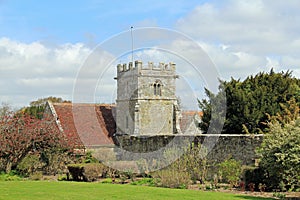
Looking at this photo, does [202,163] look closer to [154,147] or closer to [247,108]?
[154,147]

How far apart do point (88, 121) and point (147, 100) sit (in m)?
4.12

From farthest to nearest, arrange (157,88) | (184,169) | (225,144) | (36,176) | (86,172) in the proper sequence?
1. (157,88)
2. (225,144)
3. (36,176)
4. (86,172)
5. (184,169)

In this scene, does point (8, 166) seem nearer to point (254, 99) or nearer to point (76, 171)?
point (76, 171)

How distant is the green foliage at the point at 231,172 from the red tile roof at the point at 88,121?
1209cm

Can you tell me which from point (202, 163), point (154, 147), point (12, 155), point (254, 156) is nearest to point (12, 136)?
point (12, 155)

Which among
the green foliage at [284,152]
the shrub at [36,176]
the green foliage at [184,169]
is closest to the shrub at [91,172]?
the shrub at [36,176]

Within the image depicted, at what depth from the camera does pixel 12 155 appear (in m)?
19.4

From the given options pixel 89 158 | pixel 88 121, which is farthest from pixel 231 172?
pixel 88 121

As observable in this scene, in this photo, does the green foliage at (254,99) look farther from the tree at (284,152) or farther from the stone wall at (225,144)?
the tree at (284,152)

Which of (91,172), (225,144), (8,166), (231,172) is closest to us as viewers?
(231,172)

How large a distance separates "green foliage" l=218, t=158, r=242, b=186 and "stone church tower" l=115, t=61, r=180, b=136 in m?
13.3

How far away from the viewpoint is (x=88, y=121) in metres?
29.0

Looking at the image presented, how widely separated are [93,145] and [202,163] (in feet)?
37.0

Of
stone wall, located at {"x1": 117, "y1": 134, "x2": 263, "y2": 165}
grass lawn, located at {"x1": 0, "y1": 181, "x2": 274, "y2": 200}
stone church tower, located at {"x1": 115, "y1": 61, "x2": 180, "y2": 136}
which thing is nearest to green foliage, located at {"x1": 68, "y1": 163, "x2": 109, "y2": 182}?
stone wall, located at {"x1": 117, "y1": 134, "x2": 263, "y2": 165}
